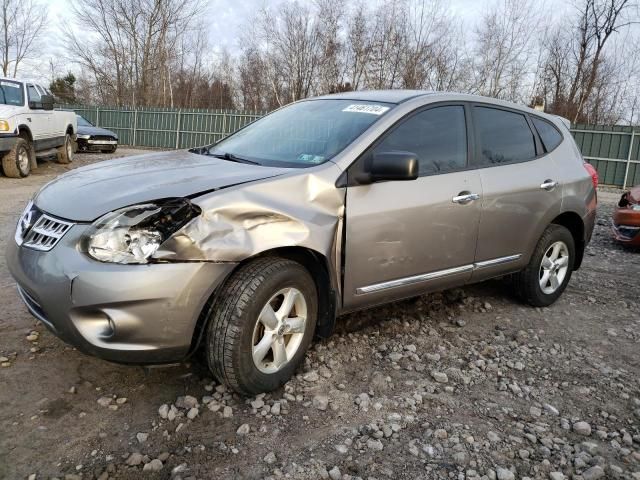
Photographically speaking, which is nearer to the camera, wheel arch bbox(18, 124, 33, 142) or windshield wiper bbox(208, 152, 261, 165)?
windshield wiper bbox(208, 152, 261, 165)

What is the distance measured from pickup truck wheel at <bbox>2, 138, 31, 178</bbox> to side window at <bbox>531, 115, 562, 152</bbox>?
9.66 meters

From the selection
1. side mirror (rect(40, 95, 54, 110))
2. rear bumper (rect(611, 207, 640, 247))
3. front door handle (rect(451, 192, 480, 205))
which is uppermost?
side mirror (rect(40, 95, 54, 110))

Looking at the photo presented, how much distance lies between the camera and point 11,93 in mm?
10023

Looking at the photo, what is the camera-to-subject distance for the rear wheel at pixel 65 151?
12.8 meters

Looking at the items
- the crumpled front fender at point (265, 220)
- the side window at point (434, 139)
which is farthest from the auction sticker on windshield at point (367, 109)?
the crumpled front fender at point (265, 220)

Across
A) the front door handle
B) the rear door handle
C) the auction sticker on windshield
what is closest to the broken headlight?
the auction sticker on windshield

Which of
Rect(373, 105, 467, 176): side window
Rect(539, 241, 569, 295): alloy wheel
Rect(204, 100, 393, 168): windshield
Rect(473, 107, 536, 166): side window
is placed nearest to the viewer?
Rect(204, 100, 393, 168): windshield

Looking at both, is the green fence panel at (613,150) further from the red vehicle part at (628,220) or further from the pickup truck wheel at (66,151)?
the pickup truck wheel at (66,151)

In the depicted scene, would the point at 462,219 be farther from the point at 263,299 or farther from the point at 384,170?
the point at 263,299

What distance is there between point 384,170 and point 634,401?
6.30ft

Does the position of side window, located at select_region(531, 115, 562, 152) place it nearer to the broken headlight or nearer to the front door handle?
the front door handle

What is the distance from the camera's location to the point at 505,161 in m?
3.75

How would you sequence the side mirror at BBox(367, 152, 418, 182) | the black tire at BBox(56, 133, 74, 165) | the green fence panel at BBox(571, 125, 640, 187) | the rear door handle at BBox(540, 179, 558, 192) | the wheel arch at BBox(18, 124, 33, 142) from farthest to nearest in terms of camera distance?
the green fence panel at BBox(571, 125, 640, 187) < the black tire at BBox(56, 133, 74, 165) < the wheel arch at BBox(18, 124, 33, 142) < the rear door handle at BBox(540, 179, 558, 192) < the side mirror at BBox(367, 152, 418, 182)

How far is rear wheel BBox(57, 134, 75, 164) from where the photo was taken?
12810 millimetres
